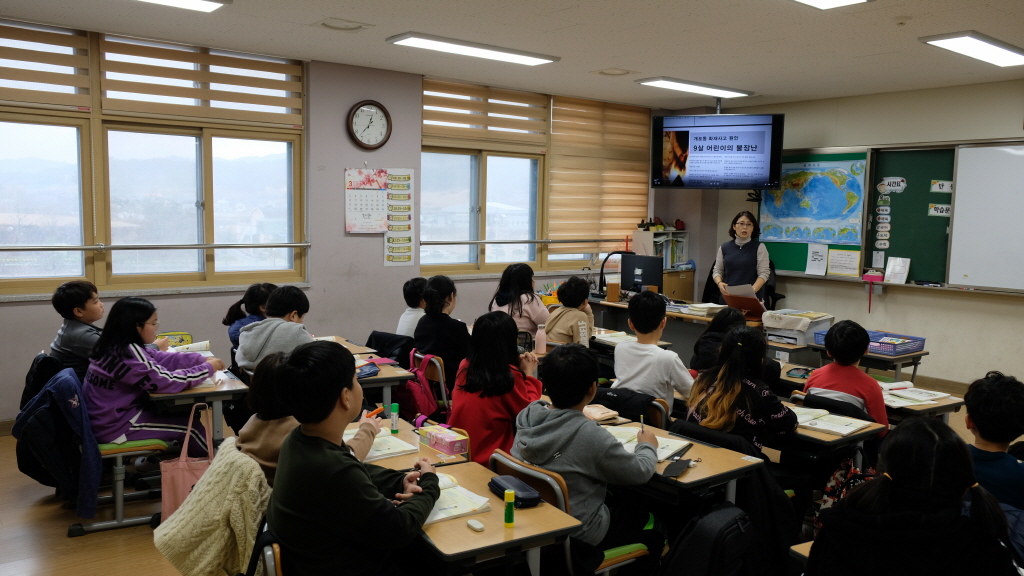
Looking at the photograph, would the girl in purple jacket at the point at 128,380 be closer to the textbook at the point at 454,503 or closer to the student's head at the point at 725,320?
the textbook at the point at 454,503

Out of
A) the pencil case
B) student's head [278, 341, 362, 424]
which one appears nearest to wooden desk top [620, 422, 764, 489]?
the pencil case

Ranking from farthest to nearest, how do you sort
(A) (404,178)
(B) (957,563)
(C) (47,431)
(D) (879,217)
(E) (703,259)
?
(E) (703,259)
(D) (879,217)
(A) (404,178)
(C) (47,431)
(B) (957,563)

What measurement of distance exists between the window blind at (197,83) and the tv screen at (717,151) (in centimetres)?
369

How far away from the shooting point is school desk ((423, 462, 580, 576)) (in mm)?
1899

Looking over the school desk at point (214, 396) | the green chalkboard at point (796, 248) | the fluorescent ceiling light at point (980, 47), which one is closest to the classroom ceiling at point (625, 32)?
the fluorescent ceiling light at point (980, 47)

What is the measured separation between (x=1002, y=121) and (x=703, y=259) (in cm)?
319

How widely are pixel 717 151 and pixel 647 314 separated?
4190mm

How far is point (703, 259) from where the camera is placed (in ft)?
27.7

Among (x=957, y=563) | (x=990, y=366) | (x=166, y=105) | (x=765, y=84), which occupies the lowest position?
(x=990, y=366)

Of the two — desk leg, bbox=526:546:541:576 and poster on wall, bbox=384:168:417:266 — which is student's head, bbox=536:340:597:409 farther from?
poster on wall, bbox=384:168:417:266

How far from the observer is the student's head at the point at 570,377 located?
2.36 meters

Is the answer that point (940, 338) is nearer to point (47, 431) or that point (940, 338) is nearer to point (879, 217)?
point (879, 217)

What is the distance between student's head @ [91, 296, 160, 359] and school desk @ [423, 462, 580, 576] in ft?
7.04

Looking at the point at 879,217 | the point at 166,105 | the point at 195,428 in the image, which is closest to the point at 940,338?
the point at 879,217
